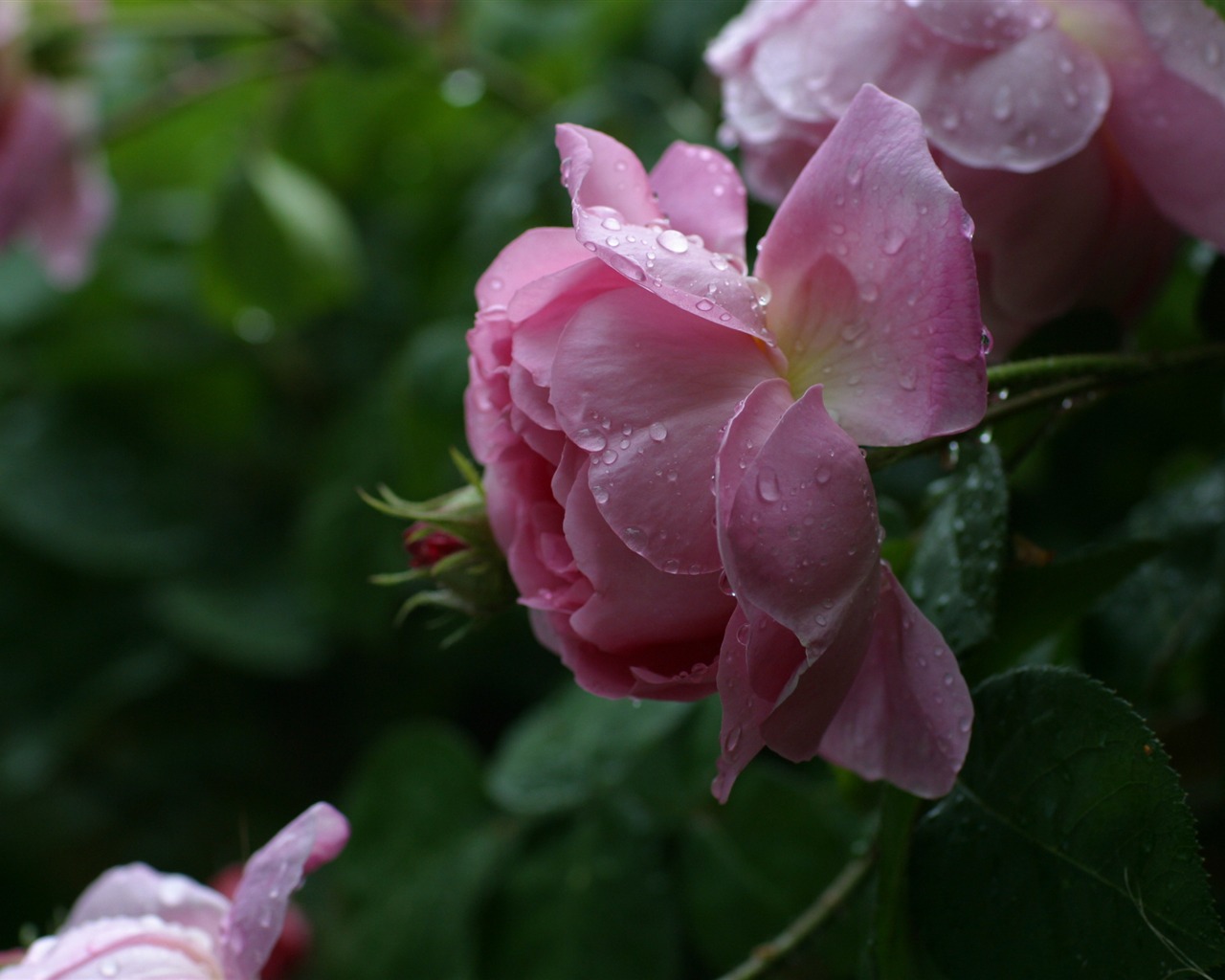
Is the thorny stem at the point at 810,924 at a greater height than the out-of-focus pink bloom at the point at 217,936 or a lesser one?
lesser

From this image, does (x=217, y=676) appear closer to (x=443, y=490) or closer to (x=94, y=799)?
(x=94, y=799)

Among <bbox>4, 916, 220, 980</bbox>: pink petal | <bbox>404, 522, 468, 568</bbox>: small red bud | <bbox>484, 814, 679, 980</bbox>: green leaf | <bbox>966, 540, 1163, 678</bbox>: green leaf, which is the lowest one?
<bbox>484, 814, 679, 980</bbox>: green leaf

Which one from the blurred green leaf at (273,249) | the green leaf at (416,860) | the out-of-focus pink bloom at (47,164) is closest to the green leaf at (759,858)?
the green leaf at (416,860)

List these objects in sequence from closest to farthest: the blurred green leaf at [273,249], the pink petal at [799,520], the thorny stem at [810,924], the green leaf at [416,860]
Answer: the pink petal at [799,520], the thorny stem at [810,924], the green leaf at [416,860], the blurred green leaf at [273,249]

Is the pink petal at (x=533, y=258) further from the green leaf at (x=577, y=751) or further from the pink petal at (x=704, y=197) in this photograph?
the green leaf at (x=577, y=751)

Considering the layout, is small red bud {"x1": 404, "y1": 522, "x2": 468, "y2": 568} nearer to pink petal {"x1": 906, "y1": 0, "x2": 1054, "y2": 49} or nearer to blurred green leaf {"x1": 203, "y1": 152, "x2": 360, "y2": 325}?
pink petal {"x1": 906, "y1": 0, "x2": 1054, "y2": 49}

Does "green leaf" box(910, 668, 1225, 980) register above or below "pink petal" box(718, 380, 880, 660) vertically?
A: below

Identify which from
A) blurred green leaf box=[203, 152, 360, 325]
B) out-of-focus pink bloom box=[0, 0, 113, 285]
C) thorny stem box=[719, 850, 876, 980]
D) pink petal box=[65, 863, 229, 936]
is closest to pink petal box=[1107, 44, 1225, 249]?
thorny stem box=[719, 850, 876, 980]

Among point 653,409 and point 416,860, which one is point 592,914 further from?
point 653,409
